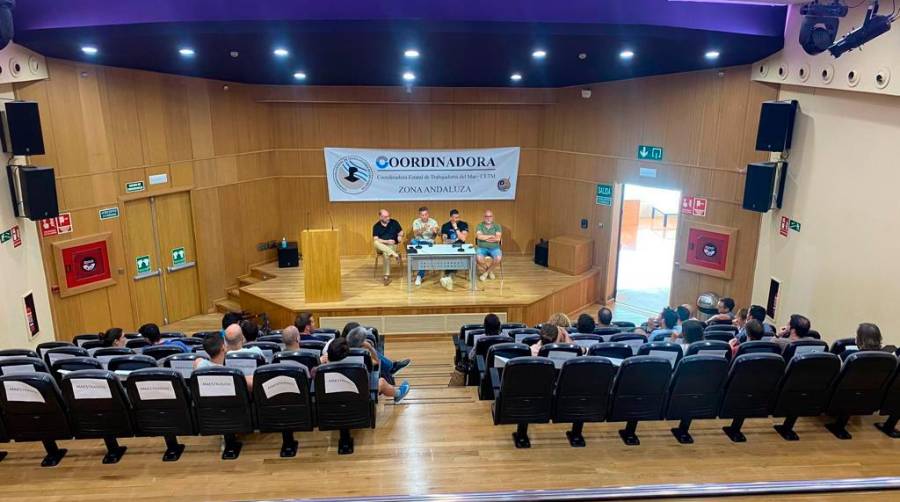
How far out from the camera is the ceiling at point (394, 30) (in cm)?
648

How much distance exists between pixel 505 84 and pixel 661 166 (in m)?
3.36

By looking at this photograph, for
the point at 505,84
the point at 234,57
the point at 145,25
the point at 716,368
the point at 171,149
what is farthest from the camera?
the point at 505,84

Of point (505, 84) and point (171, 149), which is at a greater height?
point (505, 84)

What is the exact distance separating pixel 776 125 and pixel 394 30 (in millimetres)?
5158

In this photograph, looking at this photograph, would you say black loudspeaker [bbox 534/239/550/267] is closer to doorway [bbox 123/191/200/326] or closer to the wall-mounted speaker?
doorway [bbox 123/191/200/326]

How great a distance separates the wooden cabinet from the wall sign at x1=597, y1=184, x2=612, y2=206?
2.51 feet

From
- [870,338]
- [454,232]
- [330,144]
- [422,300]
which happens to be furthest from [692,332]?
[330,144]

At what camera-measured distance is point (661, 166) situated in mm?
10148

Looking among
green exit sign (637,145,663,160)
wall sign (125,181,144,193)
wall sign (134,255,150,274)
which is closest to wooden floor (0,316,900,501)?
wall sign (134,255,150,274)

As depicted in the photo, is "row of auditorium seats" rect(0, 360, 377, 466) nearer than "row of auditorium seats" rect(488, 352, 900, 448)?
Yes

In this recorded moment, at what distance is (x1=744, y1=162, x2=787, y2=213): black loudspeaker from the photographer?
8117 millimetres

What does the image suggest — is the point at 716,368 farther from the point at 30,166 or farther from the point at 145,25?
the point at 30,166

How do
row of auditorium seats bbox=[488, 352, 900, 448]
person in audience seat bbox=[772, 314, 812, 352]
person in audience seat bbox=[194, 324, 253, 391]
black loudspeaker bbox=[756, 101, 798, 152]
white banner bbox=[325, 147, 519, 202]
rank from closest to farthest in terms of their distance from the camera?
row of auditorium seats bbox=[488, 352, 900, 448], person in audience seat bbox=[194, 324, 253, 391], person in audience seat bbox=[772, 314, 812, 352], black loudspeaker bbox=[756, 101, 798, 152], white banner bbox=[325, 147, 519, 202]

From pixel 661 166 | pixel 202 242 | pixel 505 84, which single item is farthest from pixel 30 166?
pixel 661 166
